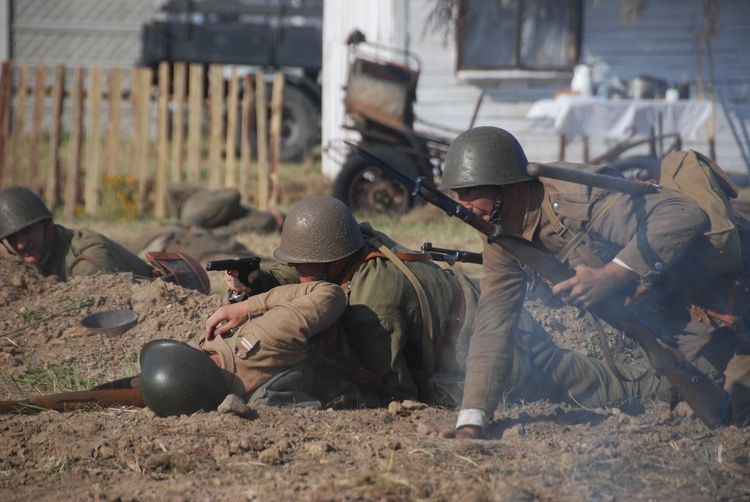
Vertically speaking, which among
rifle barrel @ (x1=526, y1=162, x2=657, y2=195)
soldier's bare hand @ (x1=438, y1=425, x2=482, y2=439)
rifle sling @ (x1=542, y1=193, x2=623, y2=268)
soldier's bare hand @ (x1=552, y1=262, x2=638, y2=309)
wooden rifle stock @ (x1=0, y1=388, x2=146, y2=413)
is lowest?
wooden rifle stock @ (x1=0, y1=388, x2=146, y2=413)

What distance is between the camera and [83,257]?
5.89 metres

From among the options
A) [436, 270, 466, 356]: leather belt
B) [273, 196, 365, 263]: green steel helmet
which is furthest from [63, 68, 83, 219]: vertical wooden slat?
[436, 270, 466, 356]: leather belt

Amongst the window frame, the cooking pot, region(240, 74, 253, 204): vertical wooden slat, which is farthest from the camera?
the window frame

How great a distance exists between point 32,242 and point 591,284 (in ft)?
13.6

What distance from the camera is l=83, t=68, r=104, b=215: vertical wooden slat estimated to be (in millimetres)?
10453

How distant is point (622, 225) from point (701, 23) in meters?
8.96

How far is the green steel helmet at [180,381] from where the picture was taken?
12.1 feet

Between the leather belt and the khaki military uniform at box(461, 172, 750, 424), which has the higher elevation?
the khaki military uniform at box(461, 172, 750, 424)

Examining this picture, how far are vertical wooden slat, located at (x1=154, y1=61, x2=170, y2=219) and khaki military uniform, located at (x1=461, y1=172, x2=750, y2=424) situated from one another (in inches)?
301

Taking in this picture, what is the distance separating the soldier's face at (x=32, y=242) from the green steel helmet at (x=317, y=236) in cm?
251

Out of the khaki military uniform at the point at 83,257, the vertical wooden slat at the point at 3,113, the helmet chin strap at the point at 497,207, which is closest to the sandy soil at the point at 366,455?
the helmet chin strap at the point at 497,207

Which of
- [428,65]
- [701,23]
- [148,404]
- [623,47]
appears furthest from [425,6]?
[148,404]

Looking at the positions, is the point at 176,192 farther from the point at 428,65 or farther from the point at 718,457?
the point at 718,457

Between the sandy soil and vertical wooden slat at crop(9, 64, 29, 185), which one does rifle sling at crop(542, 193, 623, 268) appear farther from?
vertical wooden slat at crop(9, 64, 29, 185)
